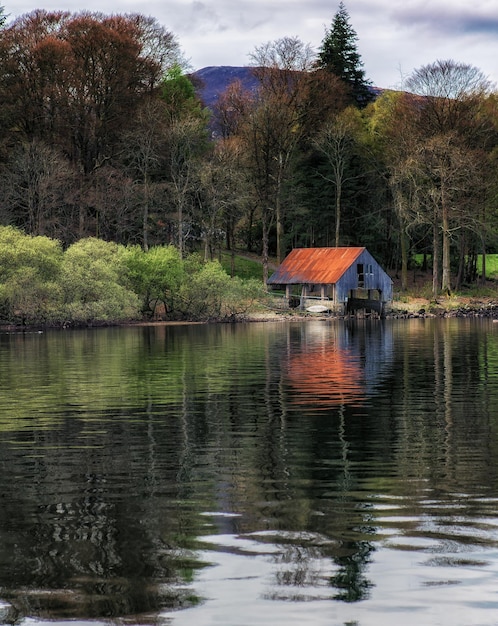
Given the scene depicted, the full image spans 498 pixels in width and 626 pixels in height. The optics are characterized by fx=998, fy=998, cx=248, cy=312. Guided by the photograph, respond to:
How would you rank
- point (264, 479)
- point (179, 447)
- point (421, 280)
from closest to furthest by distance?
point (264, 479) → point (179, 447) → point (421, 280)

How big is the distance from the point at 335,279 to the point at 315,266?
11.3ft

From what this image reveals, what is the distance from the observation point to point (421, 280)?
10325 cm

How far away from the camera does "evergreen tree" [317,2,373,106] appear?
10950cm

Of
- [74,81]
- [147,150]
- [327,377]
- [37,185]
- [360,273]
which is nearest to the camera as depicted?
[327,377]

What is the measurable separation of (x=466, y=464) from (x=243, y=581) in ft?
24.1

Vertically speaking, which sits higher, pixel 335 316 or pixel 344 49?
pixel 344 49

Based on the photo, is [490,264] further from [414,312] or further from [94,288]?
[94,288]

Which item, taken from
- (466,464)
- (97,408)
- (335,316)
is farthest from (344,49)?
(466,464)

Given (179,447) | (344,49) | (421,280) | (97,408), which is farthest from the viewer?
(344,49)

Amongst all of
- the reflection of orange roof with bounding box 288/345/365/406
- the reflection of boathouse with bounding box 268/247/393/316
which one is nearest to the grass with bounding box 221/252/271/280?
the reflection of boathouse with bounding box 268/247/393/316

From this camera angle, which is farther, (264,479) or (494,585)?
(264,479)

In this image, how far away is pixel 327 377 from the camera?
32.6m

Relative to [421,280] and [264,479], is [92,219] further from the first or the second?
[264,479]

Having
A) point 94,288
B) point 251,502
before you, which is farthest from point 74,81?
point 251,502
